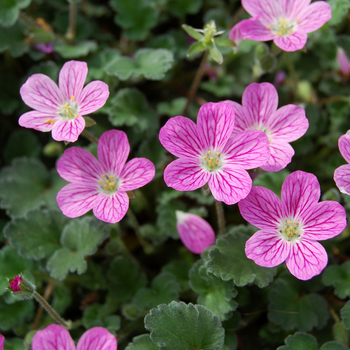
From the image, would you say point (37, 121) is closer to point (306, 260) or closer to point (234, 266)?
point (234, 266)

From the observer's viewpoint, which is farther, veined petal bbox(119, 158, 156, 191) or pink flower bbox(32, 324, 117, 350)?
veined petal bbox(119, 158, 156, 191)

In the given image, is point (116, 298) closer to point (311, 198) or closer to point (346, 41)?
point (311, 198)

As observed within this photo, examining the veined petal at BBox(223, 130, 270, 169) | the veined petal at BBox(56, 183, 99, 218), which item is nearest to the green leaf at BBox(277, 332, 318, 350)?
the veined petal at BBox(223, 130, 270, 169)

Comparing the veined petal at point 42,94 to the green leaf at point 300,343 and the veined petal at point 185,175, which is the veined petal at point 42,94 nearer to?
the veined petal at point 185,175

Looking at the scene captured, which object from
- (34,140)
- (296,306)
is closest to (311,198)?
(296,306)

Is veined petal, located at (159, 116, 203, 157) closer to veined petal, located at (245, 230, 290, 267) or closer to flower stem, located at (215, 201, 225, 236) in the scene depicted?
flower stem, located at (215, 201, 225, 236)

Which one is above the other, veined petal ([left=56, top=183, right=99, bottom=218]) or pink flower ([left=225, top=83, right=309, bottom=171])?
pink flower ([left=225, top=83, right=309, bottom=171])
